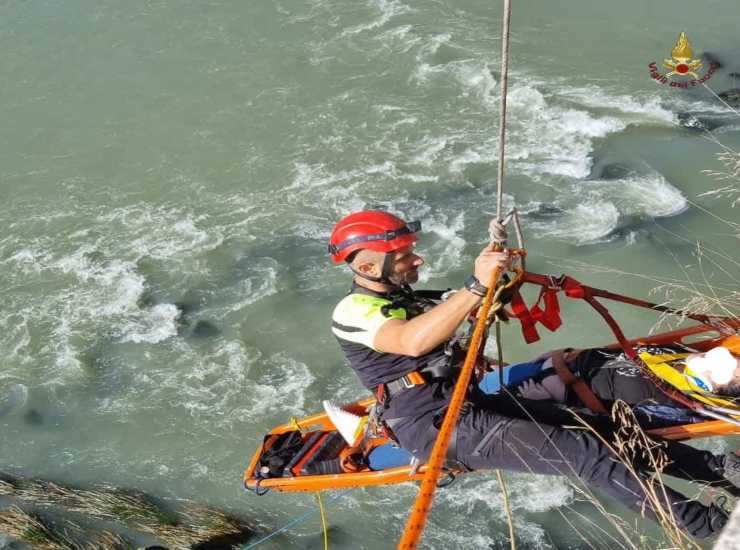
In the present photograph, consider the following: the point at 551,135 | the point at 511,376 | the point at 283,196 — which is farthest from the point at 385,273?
the point at 551,135

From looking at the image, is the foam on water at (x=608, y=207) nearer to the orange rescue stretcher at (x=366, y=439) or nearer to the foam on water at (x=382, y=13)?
the orange rescue stretcher at (x=366, y=439)

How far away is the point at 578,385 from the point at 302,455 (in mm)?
1566

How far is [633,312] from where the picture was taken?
6.40 m

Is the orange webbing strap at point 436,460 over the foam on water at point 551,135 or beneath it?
over

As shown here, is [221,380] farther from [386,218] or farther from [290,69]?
[290,69]

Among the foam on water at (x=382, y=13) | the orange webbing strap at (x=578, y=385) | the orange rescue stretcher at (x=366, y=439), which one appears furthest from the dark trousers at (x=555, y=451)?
the foam on water at (x=382, y=13)

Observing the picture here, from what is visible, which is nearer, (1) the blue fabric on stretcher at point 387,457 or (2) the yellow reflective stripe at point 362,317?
(2) the yellow reflective stripe at point 362,317

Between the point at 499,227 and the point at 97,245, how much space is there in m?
5.61

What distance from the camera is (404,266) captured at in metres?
3.78

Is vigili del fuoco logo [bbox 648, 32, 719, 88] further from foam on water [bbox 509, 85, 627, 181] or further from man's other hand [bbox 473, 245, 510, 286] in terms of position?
man's other hand [bbox 473, 245, 510, 286]

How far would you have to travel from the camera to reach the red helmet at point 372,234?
3.70 metres

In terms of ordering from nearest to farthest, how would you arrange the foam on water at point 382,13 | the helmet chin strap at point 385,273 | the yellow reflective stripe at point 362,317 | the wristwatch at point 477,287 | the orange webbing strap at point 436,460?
the orange webbing strap at point 436,460
the wristwatch at point 477,287
the yellow reflective stripe at point 362,317
the helmet chin strap at point 385,273
the foam on water at point 382,13

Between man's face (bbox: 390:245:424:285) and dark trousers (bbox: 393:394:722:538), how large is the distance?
64 centimetres

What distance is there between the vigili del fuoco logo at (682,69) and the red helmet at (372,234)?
6.38 meters
